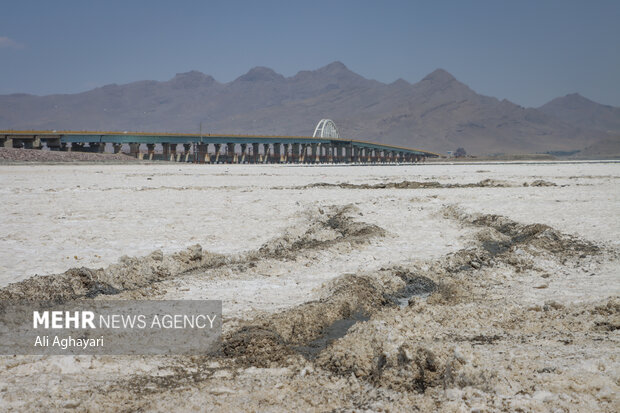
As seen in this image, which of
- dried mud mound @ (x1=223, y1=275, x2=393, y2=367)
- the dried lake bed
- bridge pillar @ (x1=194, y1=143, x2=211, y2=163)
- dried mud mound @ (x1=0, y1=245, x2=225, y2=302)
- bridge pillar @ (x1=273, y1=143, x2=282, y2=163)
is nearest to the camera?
the dried lake bed

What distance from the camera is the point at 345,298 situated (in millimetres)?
7289

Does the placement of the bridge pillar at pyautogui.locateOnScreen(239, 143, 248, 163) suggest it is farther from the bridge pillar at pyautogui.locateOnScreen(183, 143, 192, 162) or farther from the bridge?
the bridge pillar at pyautogui.locateOnScreen(183, 143, 192, 162)

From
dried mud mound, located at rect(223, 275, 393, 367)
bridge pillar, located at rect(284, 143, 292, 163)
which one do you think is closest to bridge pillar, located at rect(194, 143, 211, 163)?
bridge pillar, located at rect(284, 143, 292, 163)

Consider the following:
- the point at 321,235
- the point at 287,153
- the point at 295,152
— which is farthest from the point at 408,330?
the point at 295,152

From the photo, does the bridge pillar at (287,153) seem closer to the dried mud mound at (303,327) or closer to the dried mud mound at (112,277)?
the dried mud mound at (112,277)

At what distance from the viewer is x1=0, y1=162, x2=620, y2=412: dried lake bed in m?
4.42

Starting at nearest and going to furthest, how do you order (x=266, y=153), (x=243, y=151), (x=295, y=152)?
(x=243, y=151)
(x=266, y=153)
(x=295, y=152)

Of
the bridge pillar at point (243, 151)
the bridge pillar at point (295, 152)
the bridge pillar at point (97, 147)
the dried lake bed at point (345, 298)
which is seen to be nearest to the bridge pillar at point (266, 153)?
the bridge pillar at point (243, 151)

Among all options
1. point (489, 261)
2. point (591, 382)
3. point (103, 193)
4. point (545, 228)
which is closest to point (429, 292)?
point (489, 261)

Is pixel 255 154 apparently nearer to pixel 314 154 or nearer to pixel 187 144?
pixel 187 144

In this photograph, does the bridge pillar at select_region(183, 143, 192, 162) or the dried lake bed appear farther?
the bridge pillar at select_region(183, 143, 192, 162)

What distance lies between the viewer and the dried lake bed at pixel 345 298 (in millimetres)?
4418

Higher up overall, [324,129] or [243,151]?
[324,129]

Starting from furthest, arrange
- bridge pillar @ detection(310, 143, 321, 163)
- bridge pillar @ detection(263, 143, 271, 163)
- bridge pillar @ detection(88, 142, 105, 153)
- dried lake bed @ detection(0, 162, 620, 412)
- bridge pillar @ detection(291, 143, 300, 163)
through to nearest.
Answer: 1. bridge pillar @ detection(310, 143, 321, 163)
2. bridge pillar @ detection(291, 143, 300, 163)
3. bridge pillar @ detection(263, 143, 271, 163)
4. bridge pillar @ detection(88, 142, 105, 153)
5. dried lake bed @ detection(0, 162, 620, 412)
